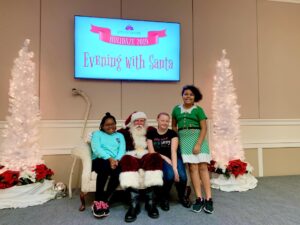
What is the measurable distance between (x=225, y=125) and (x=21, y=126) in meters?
2.46

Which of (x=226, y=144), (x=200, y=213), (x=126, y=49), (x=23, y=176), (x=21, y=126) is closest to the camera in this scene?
(x=200, y=213)

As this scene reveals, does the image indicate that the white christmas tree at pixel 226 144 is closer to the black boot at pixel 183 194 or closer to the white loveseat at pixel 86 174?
the black boot at pixel 183 194

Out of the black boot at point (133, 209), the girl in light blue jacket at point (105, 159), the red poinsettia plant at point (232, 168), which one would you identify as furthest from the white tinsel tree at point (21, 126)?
the red poinsettia plant at point (232, 168)

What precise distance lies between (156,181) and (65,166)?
154 centimetres

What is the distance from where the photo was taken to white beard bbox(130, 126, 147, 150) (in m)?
2.58

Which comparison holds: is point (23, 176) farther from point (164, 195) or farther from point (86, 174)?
point (164, 195)

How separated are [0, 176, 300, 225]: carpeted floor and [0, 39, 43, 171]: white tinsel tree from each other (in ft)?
1.69

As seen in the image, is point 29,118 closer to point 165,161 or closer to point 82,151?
point 82,151

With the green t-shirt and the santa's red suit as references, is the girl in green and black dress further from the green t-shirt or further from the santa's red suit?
the santa's red suit

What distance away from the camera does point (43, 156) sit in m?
3.10

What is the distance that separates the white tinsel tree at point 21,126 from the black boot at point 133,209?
1.25 m

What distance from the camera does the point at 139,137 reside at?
2.61 m

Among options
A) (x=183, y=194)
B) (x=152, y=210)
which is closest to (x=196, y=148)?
(x=183, y=194)

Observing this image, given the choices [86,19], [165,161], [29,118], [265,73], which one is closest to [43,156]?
[29,118]
